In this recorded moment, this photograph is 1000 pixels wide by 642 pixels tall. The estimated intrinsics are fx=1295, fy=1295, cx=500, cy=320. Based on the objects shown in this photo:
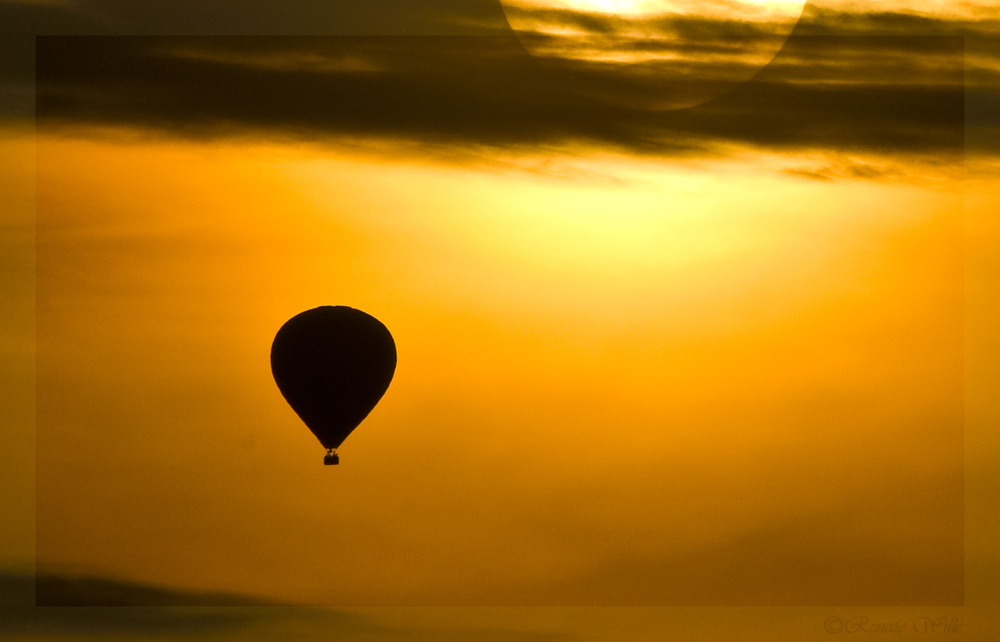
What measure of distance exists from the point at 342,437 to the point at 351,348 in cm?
234

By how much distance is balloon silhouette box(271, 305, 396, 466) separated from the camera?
98.7ft

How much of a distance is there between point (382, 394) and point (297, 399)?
217cm

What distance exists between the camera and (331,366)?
30.0 m

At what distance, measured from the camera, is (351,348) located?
3012 centimetres

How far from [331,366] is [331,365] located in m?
0.02

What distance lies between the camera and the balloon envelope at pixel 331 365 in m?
30.1

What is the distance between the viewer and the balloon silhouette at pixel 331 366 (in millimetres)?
30078

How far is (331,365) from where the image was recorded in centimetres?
3003

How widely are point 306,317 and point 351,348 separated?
4.50 feet

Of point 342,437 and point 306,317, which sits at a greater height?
point 306,317

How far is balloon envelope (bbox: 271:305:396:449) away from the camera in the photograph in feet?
98.7

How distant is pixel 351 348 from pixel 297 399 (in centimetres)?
184

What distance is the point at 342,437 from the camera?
31.0 m
